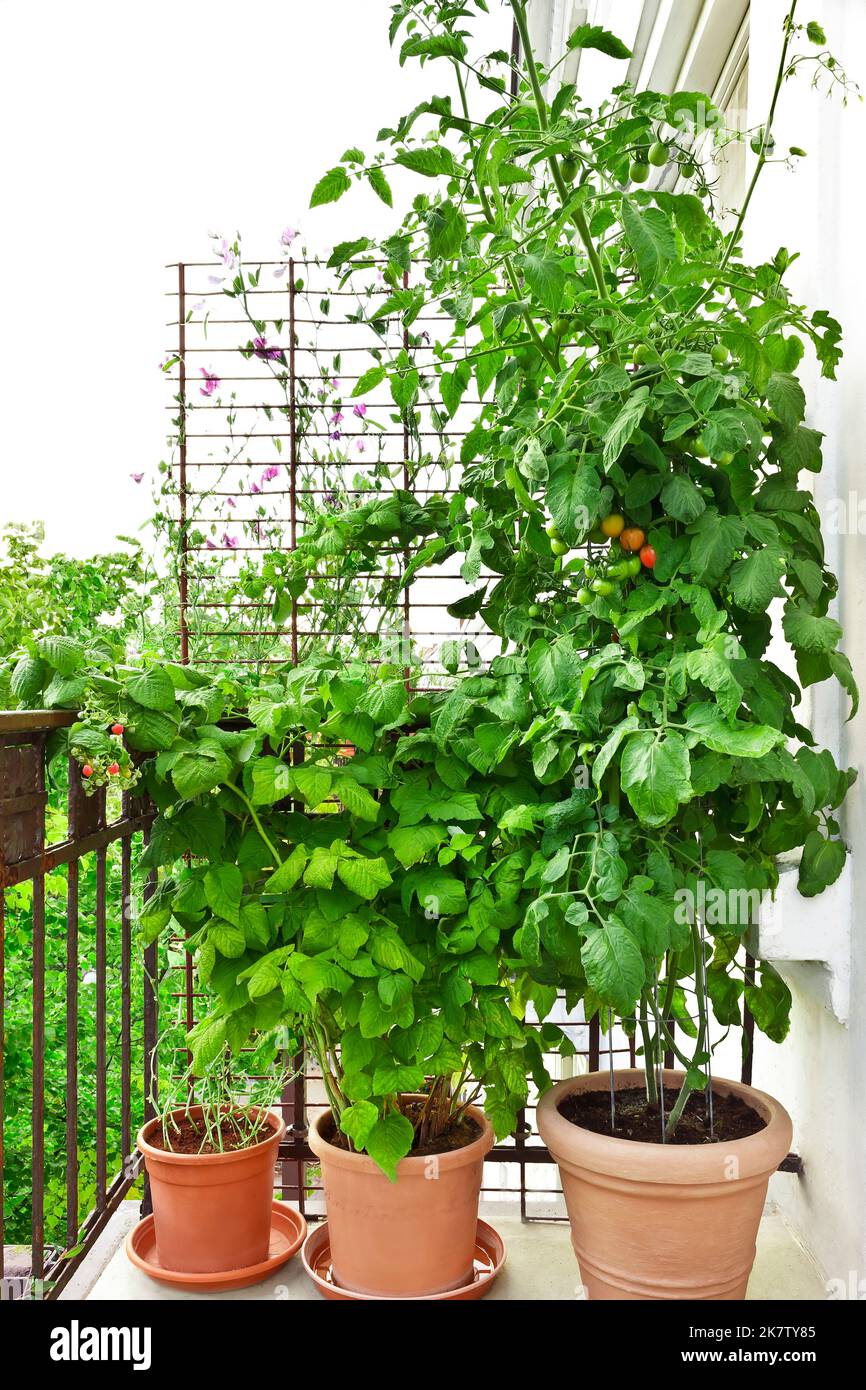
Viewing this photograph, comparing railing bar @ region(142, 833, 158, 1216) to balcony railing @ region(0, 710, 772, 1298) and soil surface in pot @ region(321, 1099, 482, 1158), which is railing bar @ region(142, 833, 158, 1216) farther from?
soil surface in pot @ region(321, 1099, 482, 1158)

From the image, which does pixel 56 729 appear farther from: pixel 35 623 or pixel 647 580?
pixel 35 623

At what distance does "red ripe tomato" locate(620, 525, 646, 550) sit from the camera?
48.8 inches

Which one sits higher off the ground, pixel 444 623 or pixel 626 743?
pixel 444 623

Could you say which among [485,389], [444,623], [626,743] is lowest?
[626,743]

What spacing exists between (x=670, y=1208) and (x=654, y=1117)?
6.4 inches

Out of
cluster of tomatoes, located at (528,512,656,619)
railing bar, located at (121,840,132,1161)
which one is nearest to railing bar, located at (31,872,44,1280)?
railing bar, located at (121,840,132,1161)

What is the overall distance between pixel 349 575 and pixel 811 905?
86cm

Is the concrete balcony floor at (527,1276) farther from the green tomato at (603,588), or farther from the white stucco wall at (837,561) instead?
the green tomato at (603,588)

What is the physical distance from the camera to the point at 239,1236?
1580 millimetres

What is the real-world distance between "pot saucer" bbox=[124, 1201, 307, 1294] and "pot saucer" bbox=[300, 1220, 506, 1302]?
0.05 m

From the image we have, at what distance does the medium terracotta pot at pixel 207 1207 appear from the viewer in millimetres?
1546

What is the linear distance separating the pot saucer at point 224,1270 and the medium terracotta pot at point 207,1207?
18mm

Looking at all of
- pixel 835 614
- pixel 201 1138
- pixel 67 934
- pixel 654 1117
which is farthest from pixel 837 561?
pixel 201 1138
